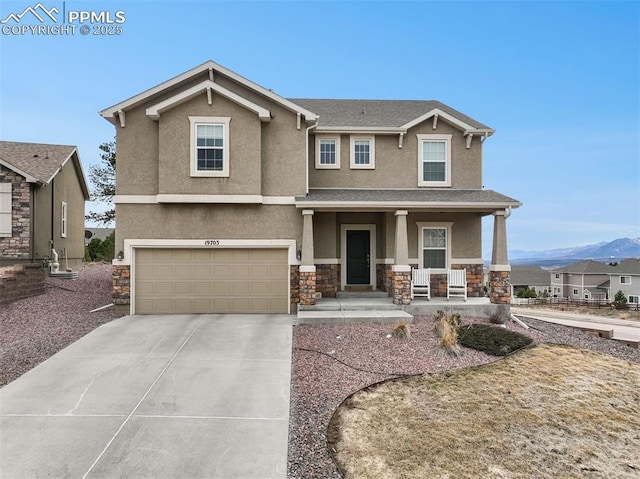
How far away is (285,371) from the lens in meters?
6.83

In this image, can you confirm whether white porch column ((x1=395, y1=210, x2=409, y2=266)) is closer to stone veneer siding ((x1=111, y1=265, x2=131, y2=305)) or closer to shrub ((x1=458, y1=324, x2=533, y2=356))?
shrub ((x1=458, y1=324, x2=533, y2=356))

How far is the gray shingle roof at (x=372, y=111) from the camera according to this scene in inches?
A: 506

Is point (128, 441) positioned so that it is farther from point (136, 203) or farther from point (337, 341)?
point (136, 203)

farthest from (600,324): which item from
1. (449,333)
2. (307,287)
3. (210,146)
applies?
(210,146)

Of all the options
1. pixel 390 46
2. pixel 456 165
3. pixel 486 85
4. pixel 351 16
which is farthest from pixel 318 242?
pixel 486 85

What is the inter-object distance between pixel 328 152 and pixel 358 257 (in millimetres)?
3786

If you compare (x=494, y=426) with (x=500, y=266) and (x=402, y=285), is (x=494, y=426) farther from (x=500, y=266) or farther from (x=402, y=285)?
(x=500, y=266)

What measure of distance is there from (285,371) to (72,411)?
3300mm

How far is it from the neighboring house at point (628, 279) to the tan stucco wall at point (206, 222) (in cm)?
4684

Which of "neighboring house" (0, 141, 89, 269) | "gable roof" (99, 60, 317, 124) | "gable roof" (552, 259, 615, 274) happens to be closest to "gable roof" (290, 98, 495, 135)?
"gable roof" (99, 60, 317, 124)

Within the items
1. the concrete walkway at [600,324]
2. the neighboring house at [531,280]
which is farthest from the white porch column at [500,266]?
the neighboring house at [531,280]

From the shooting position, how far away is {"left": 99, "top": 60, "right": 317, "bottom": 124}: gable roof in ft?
34.9

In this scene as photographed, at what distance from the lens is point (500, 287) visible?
1119cm

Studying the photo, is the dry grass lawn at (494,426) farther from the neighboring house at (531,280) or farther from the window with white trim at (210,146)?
the neighboring house at (531,280)
